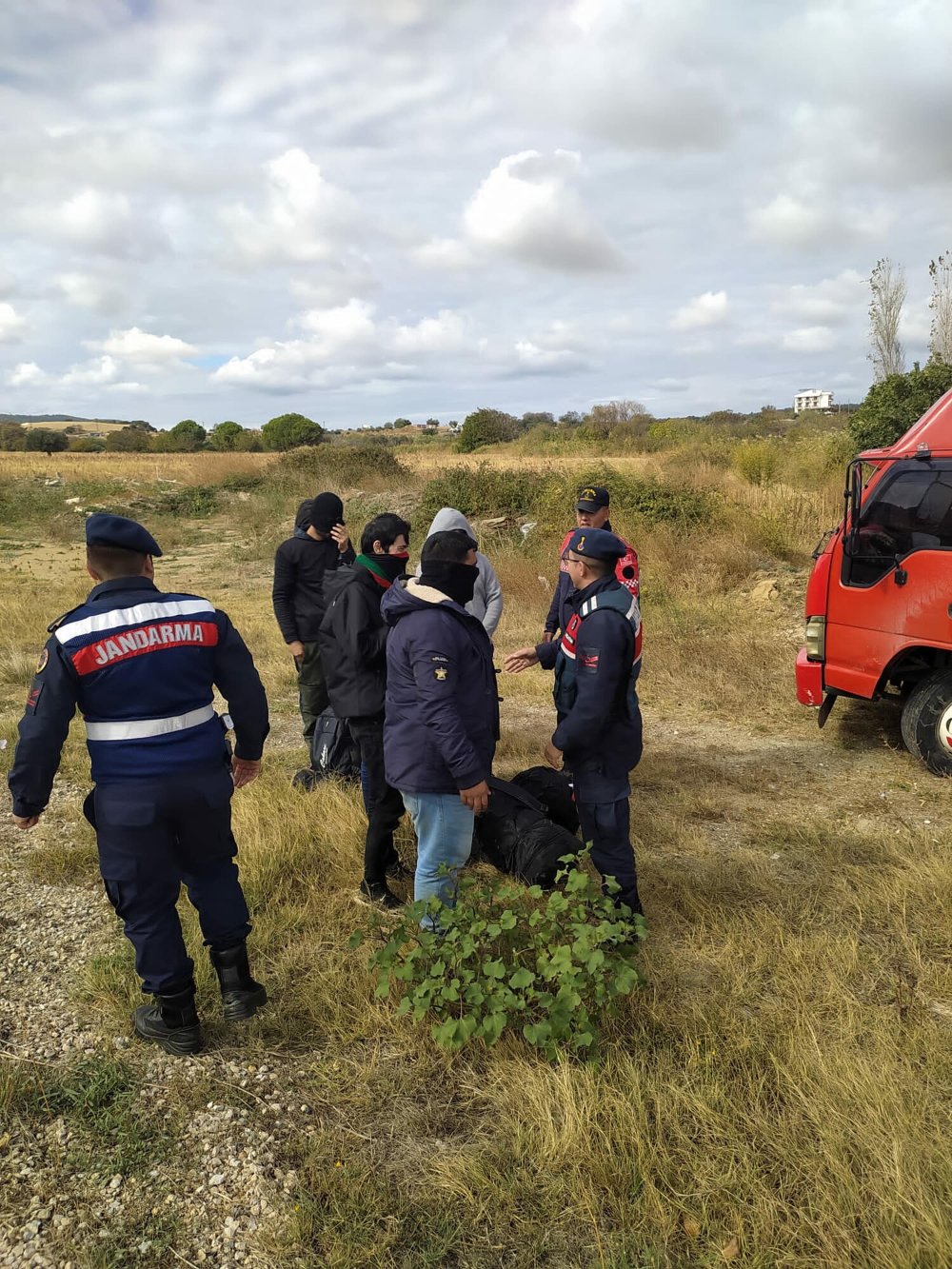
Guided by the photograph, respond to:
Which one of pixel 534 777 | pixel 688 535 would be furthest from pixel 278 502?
pixel 534 777

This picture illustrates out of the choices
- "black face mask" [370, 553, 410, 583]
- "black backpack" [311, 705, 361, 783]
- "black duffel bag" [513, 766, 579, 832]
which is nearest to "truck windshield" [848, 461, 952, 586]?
"black duffel bag" [513, 766, 579, 832]

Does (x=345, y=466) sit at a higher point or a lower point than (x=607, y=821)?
higher

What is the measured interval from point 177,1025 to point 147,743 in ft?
3.30

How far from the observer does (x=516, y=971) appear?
2.44 m

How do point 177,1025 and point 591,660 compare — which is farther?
A: point 591,660

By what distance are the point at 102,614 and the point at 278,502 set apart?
69.5ft

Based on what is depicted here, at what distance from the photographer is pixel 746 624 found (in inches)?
351

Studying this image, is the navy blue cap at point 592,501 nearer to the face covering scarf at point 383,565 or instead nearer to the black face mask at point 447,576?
the face covering scarf at point 383,565

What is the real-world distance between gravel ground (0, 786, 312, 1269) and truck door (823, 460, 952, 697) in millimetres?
4249

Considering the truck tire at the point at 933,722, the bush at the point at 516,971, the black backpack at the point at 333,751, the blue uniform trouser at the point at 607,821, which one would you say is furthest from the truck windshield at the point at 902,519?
the black backpack at the point at 333,751

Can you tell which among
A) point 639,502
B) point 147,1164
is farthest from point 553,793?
point 639,502

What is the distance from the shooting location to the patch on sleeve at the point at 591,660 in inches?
112

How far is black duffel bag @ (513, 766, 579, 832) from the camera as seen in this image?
4.14 metres

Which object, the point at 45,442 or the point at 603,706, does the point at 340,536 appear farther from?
the point at 45,442
